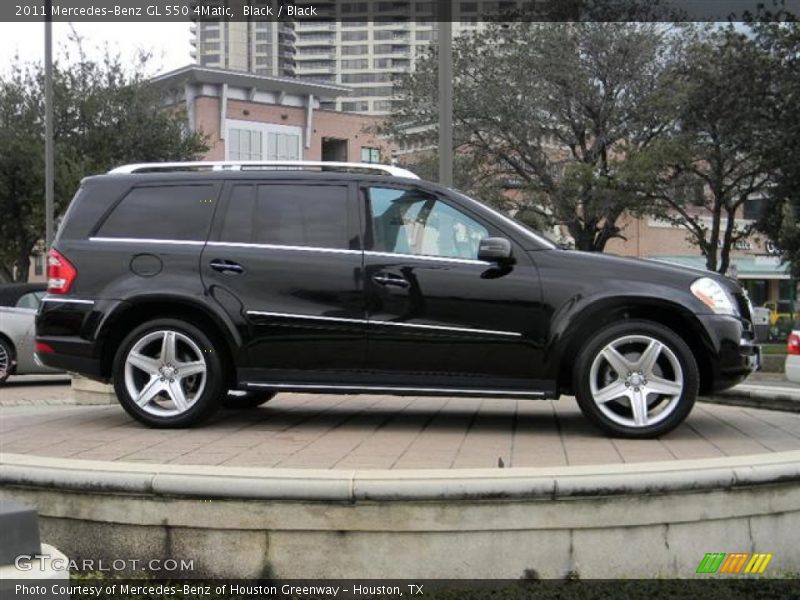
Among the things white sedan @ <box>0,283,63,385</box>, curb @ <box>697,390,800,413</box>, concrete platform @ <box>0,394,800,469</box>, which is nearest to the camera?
concrete platform @ <box>0,394,800,469</box>

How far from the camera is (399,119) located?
1200 inches

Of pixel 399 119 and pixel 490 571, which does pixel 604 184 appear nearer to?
pixel 399 119

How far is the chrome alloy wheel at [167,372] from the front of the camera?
5473 millimetres

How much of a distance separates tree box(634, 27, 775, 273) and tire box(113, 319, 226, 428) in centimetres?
2136

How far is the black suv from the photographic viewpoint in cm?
521

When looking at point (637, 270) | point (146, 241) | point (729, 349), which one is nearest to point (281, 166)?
point (146, 241)

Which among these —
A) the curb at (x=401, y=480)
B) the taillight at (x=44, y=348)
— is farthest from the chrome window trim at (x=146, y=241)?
the curb at (x=401, y=480)

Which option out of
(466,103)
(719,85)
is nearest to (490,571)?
(719,85)

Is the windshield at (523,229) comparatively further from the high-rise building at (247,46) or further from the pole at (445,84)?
the high-rise building at (247,46)

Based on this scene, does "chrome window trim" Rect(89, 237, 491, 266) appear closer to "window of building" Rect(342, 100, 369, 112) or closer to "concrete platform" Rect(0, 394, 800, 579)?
"concrete platform" Rect(0, 394, 800, 579)

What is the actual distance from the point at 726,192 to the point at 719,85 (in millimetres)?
5642

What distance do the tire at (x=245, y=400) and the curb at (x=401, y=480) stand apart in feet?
8.39

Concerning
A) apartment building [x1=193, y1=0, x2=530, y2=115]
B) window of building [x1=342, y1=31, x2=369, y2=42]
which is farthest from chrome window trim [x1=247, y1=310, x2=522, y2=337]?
window of building [x1=342, y1=31, x2=369, y2=42]

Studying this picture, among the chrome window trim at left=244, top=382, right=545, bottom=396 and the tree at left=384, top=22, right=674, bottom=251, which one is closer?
the chrome window trim at left=244, top=382, right=545, bottom=396
